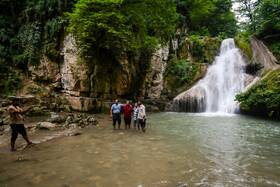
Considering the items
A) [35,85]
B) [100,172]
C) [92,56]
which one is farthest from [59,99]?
[100,172]

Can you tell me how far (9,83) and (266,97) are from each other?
18.6m

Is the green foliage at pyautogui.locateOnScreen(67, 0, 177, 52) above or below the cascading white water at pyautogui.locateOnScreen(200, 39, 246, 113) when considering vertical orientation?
above

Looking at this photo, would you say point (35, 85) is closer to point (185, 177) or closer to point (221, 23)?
point (185, 177)

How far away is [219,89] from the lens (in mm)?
17359

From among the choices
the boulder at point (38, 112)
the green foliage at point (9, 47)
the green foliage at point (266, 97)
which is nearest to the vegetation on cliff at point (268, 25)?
the green foliage at point (266, 97)

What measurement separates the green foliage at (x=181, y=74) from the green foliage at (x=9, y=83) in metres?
15.4

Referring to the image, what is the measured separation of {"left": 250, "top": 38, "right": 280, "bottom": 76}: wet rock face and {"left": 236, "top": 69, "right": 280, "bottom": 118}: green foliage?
657 centimetres

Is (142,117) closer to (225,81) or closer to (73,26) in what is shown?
(73,26)

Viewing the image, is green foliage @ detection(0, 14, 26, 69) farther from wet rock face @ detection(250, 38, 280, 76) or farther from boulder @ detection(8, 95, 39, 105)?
wet rock face @ detection(250, 38, 280, 76)

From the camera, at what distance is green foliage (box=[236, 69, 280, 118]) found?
10.4 m

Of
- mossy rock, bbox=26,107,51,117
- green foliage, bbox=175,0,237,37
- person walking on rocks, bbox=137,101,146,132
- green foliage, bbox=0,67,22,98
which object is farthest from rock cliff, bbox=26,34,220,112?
green foliage, bbox=175,0,237,37

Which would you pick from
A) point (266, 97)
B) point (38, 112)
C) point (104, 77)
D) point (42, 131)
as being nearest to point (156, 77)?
point (104, 77)

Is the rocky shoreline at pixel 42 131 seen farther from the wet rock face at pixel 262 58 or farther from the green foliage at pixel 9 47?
the wet rock face at pixel 262 58

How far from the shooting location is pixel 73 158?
3.84m
